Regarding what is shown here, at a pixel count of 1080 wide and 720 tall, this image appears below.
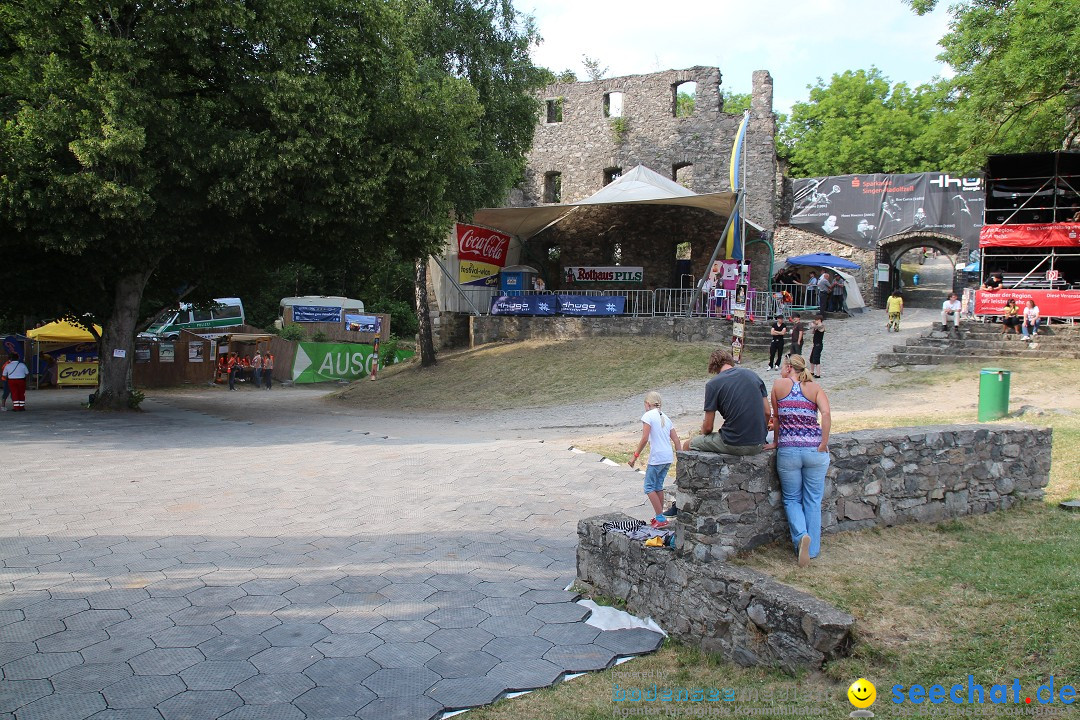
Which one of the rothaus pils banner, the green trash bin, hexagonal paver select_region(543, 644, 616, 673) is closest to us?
hexagonal paver select_region(543, 644, 616, 673)

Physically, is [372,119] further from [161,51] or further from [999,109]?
[999,109]

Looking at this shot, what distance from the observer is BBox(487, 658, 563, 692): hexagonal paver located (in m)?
4.21

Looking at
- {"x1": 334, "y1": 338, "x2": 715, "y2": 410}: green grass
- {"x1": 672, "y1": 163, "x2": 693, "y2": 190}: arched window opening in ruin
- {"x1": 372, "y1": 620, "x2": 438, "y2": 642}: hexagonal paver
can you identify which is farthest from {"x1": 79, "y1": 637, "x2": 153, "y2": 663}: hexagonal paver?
{"x1": 672, "y1": 163, "x2": 693, "y2": 190}: arched window opening in ruin

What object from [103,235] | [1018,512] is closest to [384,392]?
[103,235]

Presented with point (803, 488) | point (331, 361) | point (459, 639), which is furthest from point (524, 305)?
point (459, 639)

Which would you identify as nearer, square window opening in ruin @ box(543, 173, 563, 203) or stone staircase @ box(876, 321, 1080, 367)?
stone staircase @ box(876, 321, 1080, 367)

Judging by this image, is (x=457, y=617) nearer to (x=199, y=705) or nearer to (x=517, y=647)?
(x=517, y=647)

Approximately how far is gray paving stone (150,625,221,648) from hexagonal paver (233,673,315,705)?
65 centimetres

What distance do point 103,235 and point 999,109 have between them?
21047 millimetres

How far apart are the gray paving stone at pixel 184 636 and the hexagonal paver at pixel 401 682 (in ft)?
3.89

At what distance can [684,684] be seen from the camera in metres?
4.25

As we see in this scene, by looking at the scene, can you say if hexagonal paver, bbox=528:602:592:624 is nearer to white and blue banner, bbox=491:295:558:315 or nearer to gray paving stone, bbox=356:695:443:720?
gray paving stone, bbox=356:695:443:720

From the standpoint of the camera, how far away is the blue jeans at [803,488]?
5.16 meters

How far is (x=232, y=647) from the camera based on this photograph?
4.50 meters
